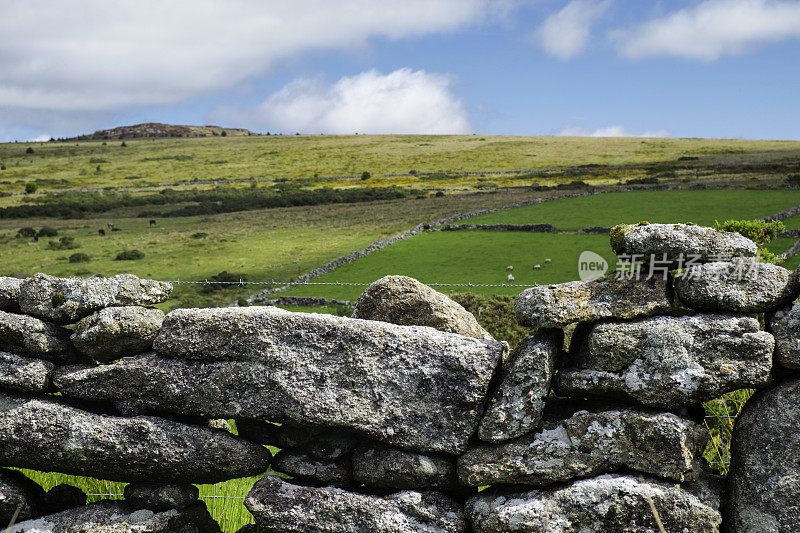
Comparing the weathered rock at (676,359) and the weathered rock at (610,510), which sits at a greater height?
the weathered rock at (676,359)

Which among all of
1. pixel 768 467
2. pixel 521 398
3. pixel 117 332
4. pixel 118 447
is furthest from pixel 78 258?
pixel 768 467

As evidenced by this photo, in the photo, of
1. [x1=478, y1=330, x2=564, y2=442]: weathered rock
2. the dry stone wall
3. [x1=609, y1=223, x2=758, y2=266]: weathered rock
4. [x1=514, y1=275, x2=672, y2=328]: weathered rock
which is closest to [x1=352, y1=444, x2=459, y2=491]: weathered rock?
the dry stone wall

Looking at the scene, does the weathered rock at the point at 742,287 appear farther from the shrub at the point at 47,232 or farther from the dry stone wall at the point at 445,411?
the shrub at the point at 47,232

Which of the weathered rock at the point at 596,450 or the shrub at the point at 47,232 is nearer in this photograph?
the weathered rock at the point at 596,450

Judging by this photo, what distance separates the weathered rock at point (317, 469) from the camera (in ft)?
26.6

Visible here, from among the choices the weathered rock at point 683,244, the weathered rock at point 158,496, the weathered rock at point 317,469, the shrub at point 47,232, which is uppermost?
the weathered rock at point 683,244

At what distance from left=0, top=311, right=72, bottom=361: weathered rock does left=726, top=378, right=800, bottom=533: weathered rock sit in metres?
9.01

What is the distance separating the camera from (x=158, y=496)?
839 centimetres

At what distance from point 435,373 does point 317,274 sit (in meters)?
22.6

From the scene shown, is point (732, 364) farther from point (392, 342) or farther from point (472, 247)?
point (472, 247)

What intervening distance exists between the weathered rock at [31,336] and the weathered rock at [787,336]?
929 centimetres

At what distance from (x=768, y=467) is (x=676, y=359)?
5.23 feet

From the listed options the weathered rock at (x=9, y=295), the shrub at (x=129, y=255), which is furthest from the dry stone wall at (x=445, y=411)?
the shrub at (x=129, y=255)

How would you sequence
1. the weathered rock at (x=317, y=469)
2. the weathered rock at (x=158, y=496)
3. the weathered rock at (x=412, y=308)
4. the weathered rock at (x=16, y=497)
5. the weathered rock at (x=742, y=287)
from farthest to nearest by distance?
1. the weathered rock at (x=412, y=308)
2. the weathered rock at (x=16, y=497)
3. the weathered rock at (x=158, y=496)
4. the weathered rock at (x=317, y=469)
5. the weathered rock at (x=742, y=287)
